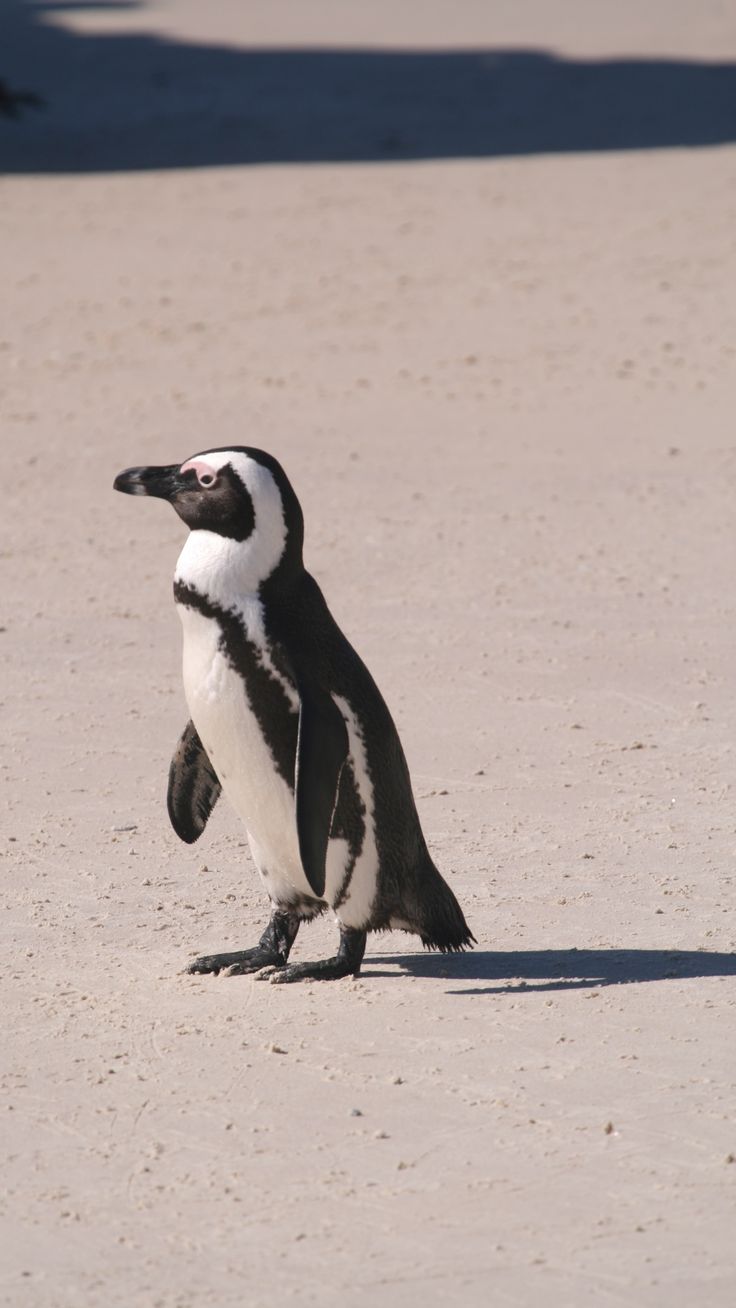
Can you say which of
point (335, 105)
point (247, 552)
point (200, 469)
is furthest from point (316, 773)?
point (335, 105)

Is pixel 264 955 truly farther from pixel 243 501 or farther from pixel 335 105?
pixel 335 105

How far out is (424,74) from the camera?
22.8 m

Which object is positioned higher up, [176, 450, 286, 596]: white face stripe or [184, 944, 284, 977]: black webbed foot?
[176, 450, 286, 596]: white face stripe

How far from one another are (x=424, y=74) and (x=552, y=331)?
447 inches

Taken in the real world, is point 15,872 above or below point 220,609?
below

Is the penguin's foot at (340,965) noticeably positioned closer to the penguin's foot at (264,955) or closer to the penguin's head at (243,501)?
the penguin's foot at (264,955)

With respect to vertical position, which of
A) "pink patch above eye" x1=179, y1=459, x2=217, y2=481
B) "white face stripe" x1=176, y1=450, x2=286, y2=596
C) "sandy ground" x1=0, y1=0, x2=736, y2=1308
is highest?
"pink patch above eye" x1=179, y1=459, x2=217, y2=481

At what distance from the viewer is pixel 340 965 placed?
4641 mm

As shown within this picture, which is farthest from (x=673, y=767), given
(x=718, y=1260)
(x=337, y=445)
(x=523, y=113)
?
(x=523, y=113)

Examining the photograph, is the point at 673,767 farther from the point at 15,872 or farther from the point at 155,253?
the point at 155,253

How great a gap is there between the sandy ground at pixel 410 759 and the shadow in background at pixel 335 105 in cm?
315

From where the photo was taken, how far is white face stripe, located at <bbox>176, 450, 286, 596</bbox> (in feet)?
14.4

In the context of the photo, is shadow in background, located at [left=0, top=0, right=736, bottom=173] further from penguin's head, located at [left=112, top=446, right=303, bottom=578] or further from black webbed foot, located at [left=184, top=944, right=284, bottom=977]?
black webbed foot, located at [left=184, top=944, right=284, bottom=977]

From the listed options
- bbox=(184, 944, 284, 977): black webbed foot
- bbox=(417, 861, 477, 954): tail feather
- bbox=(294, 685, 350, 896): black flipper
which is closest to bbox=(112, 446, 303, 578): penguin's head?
bbox=(294, 685, 350, 896): black flipper
